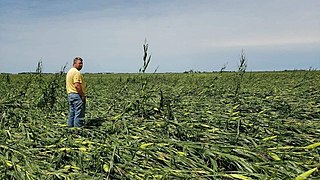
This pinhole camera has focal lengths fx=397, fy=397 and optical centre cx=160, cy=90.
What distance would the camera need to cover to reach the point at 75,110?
6.38 metres

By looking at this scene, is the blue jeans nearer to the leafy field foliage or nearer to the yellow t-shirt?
the yellow t-shirt

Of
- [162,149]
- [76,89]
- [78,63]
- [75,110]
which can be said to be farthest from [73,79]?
[162,149]

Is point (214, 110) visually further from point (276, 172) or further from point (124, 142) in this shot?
point (276, 172)

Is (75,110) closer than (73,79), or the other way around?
(75,110)

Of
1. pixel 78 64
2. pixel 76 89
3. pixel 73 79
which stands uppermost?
pixel 78 64

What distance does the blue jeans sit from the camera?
6.10 m

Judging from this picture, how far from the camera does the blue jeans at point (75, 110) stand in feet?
20.0

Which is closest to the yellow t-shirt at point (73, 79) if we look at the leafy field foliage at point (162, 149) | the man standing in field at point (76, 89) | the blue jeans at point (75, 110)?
the man standing in field at point (76, 89)

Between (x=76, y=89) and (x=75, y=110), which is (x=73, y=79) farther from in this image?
(x=75, y=110)

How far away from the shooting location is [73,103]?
6535mm

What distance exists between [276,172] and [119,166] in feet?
3.75

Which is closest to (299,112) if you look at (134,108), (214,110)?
(214,110)

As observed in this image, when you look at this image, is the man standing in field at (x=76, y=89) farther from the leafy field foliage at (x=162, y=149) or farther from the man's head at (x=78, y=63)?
the leafy field foliage at (x=162, y=149)

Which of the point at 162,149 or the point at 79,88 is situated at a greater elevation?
the point at 79,88
